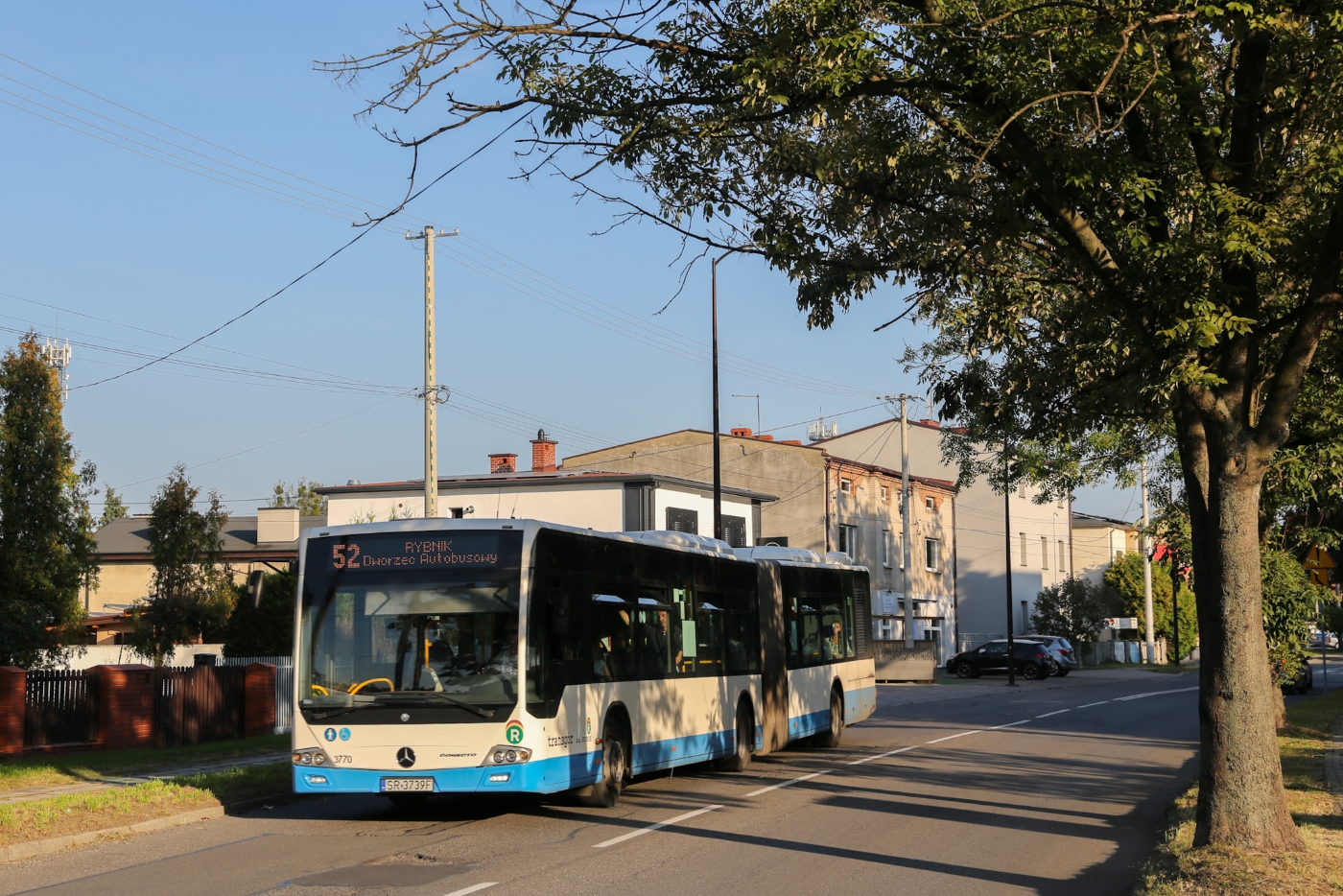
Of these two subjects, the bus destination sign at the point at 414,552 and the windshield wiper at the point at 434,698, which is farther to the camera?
the bus destination sign at the point at 414,552

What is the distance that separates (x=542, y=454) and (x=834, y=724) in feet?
106

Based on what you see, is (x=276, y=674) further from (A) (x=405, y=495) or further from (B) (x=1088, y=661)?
(B) (x=1088, y=661)

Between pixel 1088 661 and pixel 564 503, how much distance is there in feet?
113

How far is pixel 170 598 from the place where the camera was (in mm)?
30688

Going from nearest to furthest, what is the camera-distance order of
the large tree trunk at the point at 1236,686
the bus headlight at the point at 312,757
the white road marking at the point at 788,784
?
the large tree trunk at the point at 1236,686, the bus headlight at the point at 312,757, the white road marking at the point at 788,784

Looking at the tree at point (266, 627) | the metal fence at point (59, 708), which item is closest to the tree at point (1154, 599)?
the tree at point (266, 627)

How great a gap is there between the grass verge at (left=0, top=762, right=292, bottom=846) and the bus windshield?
187cm

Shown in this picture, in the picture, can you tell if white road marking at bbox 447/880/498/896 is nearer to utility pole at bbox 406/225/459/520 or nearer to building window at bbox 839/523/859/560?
utility pole at bbox 406/225/459/520

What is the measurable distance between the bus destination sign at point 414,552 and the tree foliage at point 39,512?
1157cm

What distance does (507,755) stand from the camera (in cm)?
1266

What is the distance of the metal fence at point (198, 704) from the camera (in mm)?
20922

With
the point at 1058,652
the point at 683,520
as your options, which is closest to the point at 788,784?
the point at 683,520

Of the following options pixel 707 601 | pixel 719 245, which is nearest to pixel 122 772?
pixel 707 601

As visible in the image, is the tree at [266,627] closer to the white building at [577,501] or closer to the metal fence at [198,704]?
the white building at [577,501]
